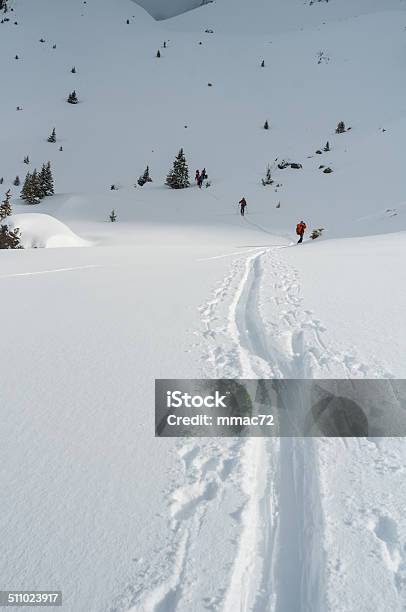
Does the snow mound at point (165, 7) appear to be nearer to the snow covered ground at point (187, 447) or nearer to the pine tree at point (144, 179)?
the pine tree at point (144, 179)

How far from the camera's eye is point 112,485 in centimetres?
204

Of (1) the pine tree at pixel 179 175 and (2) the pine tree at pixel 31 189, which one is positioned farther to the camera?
(1) the pine tree at pixel 179 175

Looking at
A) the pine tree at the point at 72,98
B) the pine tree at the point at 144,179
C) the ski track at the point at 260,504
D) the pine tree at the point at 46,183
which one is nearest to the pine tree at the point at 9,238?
the ski track at the point at 260,504

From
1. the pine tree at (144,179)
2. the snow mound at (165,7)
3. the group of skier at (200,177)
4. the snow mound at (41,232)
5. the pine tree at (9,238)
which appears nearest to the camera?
the pine tree at (9,238)

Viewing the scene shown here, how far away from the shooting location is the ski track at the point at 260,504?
5.25ft

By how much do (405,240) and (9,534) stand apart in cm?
1263

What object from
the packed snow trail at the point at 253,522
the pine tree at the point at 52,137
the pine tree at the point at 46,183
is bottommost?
the packed snow trail at the point at 253,522

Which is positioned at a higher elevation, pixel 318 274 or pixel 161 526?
pixel 318 274

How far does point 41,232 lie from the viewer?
46.2ft

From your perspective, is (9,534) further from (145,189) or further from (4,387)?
(145,189)

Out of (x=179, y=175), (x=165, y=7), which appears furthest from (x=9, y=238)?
(x=165, y=7)

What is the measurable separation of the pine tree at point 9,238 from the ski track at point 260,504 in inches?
444

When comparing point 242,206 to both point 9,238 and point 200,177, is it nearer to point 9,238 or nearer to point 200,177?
point 200,177

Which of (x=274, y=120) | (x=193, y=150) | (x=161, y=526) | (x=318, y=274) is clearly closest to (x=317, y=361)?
(x=161, y=526)
